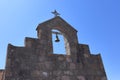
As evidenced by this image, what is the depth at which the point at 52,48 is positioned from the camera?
712 cm

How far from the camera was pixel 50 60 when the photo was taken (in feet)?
22.4

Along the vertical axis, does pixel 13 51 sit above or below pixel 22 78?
above

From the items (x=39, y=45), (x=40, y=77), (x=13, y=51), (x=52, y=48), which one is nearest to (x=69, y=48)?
(x=52, y=48)

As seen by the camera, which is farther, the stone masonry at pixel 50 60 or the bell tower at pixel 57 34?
the bell tower at pixel 57 34

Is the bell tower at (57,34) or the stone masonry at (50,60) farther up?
the bell tower at (57,34)

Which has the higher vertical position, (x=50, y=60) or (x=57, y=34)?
(x=57, y=34)

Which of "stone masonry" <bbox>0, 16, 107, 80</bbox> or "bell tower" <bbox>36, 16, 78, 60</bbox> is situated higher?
"bell tower" <bbox>36, 16, 78, 60</bbox>

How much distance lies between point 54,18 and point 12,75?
3.37 meters

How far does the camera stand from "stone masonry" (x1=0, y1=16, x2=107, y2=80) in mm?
6262

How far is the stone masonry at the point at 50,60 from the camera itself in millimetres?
6262

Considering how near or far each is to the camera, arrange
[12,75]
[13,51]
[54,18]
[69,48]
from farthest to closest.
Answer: [54,18]
[69,48]
[13,51]
[12,75]

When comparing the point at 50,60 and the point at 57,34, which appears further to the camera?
the point at 57,34

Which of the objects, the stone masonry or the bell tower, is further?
the bell tower

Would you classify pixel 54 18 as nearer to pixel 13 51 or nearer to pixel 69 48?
pixel 69 48
